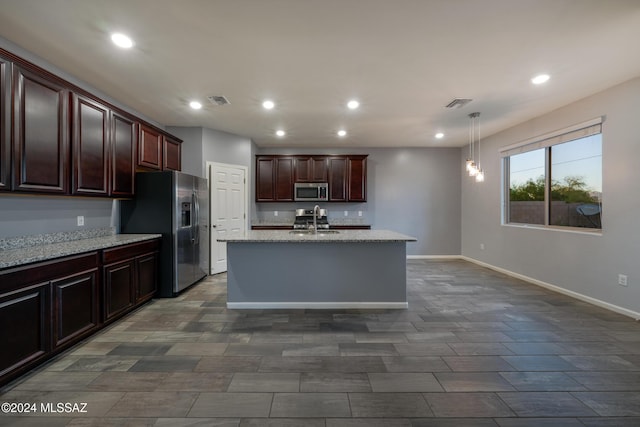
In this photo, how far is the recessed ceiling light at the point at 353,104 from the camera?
380 cm

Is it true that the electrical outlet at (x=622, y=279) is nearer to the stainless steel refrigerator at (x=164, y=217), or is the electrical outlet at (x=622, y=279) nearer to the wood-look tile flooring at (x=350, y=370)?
the wood-look tile flooring at (x=350, y=370)

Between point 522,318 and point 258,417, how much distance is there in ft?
9.83

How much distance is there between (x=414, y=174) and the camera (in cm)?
659

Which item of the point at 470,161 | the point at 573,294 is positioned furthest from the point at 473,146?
the point at 573,294

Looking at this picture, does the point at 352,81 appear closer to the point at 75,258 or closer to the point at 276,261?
the point at 276,261

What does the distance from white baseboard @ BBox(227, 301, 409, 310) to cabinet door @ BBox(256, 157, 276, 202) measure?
120 inches

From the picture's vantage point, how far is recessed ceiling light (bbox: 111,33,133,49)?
2.37 metres

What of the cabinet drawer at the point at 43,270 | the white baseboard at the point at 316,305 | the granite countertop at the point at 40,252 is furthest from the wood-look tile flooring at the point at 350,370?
the granite countertop at the point at 40,252

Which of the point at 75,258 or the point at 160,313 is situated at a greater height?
the point at 75,258

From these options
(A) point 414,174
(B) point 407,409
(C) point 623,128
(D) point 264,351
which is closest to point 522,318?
(B) point 407,409

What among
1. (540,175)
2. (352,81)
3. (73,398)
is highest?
(352,81)

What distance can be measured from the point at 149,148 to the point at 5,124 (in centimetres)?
191

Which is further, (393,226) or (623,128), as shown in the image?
(393,226)

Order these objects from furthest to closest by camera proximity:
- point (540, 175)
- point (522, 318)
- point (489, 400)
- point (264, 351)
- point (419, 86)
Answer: point (540, 175) → point (419, 86) → point (522, 318) → point (264, 351) → point (489, 400)
